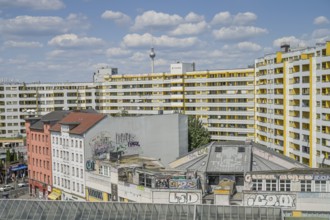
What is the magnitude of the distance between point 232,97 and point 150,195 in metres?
79.7

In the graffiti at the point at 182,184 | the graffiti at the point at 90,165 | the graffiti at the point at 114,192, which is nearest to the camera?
the graffiti at the point at 182,184

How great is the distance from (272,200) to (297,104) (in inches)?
1655

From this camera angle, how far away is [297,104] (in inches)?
3639

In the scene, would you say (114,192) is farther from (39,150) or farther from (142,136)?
(39,150)

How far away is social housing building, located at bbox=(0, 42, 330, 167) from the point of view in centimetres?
8594

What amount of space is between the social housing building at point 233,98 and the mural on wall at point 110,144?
90.7 ft

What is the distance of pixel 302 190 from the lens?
54.9m

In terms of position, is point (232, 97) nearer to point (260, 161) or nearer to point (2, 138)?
point (260, 161)

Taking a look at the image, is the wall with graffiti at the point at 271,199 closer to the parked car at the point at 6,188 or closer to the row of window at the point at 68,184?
the row of window at the point at 68,184

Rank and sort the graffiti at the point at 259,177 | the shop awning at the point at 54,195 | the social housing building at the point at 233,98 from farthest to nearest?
the shop awning at the point at 54,195, the social housing building at the point at 233,98, the graffiti at the point at 259,177

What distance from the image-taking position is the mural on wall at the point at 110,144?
278 ft

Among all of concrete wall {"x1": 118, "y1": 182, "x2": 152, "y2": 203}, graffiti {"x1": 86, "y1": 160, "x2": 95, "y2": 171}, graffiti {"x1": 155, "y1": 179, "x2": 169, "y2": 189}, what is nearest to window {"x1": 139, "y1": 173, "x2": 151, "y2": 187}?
concrete wall {"x1": 118, "y1": 182, "x2": 152, "y2": 203}

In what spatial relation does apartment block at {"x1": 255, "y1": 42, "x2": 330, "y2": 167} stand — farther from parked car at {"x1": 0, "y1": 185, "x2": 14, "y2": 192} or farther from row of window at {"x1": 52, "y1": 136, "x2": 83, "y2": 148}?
parked car at {"x1": 0, "y1": 185, "x2": 14, "y2": 192}

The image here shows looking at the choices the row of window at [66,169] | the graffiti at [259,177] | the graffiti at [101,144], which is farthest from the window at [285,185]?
the row of window at [66,169]
